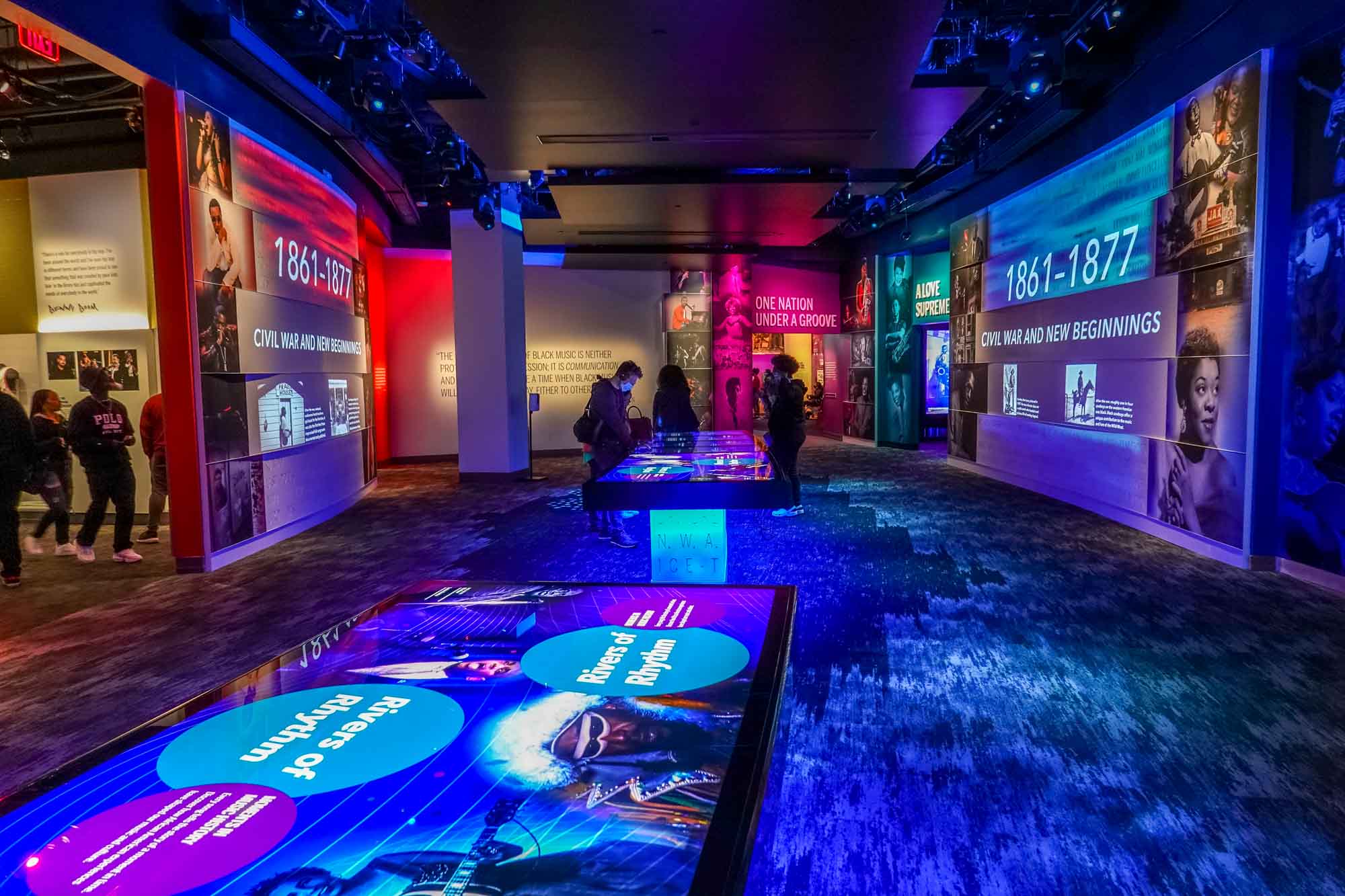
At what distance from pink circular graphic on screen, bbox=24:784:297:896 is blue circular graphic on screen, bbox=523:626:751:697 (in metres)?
0.53

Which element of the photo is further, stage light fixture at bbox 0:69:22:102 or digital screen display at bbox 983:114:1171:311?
digital screen display at bbox 983:114:1171:311

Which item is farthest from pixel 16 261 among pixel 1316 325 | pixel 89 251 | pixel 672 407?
pixel 1316 325

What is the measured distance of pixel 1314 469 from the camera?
17.5 ft

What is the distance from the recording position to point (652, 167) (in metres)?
8.69

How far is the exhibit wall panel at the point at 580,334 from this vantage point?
14156 millimetres

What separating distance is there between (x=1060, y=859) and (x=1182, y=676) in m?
1.90

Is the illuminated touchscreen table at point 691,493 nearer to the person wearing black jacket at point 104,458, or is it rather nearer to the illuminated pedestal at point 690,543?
the illuminated pedestal at point 690,543

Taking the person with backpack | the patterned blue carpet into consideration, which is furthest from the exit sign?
the patterned blue carpet

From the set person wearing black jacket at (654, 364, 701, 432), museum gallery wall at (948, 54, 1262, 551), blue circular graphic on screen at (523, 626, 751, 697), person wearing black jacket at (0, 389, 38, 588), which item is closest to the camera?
blue circular graphic on screen at (523, 626, 751, 697)

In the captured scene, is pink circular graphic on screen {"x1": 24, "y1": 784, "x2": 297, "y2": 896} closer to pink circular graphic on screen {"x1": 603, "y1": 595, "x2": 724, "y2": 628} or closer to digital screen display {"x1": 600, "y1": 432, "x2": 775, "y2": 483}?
pink circular graphic on screen {"x1": 603, "y1": 595, "x2": 724, "y2": 628}

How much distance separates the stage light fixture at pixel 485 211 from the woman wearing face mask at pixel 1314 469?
8.63m

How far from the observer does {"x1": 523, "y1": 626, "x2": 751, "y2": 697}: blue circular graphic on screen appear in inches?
57.4

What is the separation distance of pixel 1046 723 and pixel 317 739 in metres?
3.02

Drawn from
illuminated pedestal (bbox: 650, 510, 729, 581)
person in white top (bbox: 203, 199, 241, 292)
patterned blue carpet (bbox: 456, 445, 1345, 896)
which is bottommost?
patterned blue carpet (bbox: 456, 445, 1345, 896)
